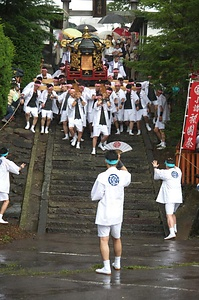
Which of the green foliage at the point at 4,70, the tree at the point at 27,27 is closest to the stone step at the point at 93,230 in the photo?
the green foliage at the point at 4,70

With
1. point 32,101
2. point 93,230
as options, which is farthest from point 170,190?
point 32,101

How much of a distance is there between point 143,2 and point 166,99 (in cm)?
386

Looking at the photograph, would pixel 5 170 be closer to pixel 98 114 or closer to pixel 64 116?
pixel 98 114

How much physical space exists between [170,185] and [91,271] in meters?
5.69

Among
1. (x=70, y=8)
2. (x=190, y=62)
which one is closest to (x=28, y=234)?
(x=190, y=62)

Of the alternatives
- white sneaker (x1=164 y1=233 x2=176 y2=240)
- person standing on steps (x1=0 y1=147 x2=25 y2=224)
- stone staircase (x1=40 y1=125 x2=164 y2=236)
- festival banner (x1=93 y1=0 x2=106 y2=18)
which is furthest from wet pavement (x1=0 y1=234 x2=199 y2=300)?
festival banner (x1=93 y1=0 x2=106 y2=18)

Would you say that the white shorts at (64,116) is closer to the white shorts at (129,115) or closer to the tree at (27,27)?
the white shorts at (129,115)

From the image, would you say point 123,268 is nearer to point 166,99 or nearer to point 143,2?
point 143,2

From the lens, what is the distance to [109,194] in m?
11.9

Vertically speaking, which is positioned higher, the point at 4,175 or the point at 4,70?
the point at 4,70

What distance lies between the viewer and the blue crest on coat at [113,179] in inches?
465

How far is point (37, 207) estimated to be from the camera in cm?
1911

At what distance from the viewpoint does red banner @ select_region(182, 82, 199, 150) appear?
19.6 metres

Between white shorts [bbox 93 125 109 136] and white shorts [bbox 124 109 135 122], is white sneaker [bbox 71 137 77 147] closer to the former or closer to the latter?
white shorts [bbox 93 125 109 136]
